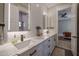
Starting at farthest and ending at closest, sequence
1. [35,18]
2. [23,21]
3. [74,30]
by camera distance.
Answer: [35,18], [23,21], [74,30]

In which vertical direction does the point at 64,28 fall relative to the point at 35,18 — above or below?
below

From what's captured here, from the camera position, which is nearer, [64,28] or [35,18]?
[64,28]

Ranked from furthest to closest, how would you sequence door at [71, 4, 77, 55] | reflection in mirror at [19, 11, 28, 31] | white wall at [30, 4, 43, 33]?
white wall at [30, 4, 43, 33] → reflection in mirror at [19, 11, 28, 31] → door at [71, 4, 77, 55]

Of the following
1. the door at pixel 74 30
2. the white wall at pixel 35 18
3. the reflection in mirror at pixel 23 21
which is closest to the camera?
the door at pixel 74 30

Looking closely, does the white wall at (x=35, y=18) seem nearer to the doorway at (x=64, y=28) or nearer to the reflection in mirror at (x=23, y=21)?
the reflection in mirror at (x=23, y=21)

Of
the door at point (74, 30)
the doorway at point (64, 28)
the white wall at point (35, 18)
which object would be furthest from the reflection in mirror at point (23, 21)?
the door at point (74, 30)

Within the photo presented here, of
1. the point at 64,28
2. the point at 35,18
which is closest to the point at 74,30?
the point at 64,28

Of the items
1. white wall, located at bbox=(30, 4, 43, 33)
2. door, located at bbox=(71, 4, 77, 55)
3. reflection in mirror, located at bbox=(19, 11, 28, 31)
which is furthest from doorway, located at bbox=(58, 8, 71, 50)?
reflection in mirror, located at bbox=(19, 11, 28, 31)

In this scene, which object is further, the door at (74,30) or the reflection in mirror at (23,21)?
the reflection in mirror at (23,21)

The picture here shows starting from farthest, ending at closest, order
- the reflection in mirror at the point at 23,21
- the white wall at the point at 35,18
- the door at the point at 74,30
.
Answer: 1. the white wall at the point at 35,18
2. the reflection in mirror at the point at 23,21
3. the door at the point at 74,30

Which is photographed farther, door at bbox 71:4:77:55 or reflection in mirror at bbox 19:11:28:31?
reflection in mirror at bbox 19:11:28:31

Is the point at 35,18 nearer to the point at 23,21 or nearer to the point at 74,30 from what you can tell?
the point at 23,21

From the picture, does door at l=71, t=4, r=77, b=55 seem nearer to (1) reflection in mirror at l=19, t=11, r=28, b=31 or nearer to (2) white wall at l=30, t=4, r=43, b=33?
(2) white wall at l=30, t=4, r=43, b=33

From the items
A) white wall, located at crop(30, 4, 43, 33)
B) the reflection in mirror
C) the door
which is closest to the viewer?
the door
